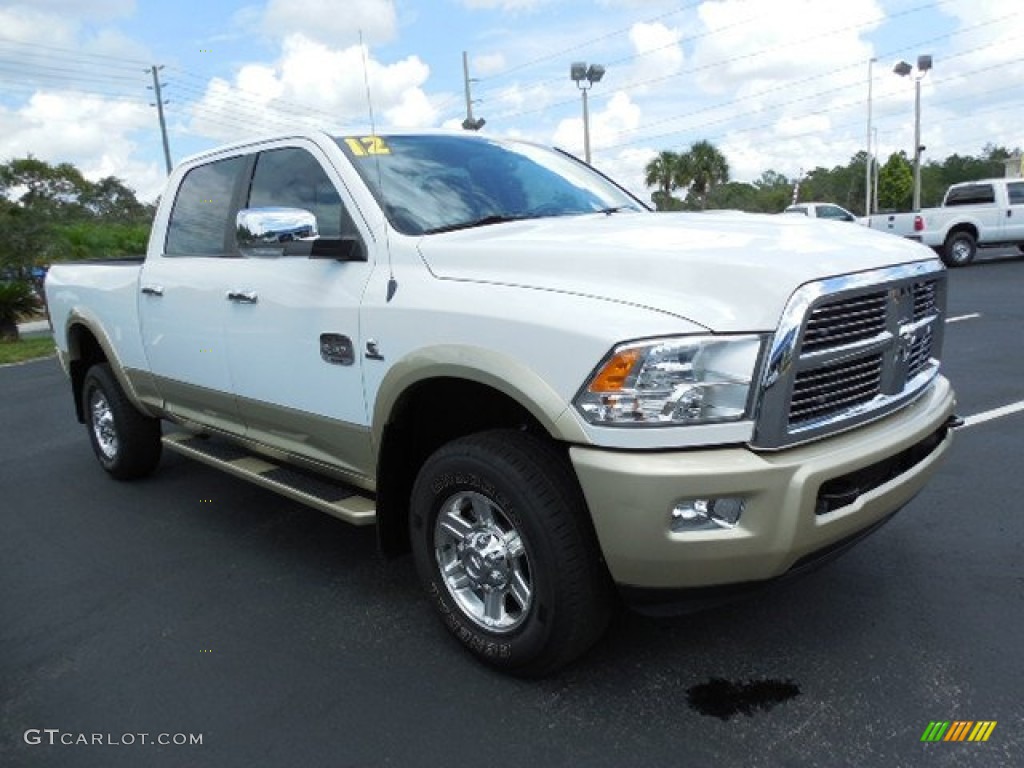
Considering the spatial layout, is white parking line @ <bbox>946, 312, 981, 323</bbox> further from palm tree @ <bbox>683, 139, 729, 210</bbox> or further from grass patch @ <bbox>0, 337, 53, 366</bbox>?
palm tree @ <bbox>683, 139, 729, 210</bbox>

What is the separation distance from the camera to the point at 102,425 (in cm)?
574

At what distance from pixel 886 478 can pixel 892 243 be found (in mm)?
855

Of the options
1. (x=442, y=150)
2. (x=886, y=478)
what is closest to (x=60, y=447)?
(x=442, y=150)

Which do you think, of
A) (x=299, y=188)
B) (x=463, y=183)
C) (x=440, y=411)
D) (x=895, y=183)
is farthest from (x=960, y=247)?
(x=895, y=183)

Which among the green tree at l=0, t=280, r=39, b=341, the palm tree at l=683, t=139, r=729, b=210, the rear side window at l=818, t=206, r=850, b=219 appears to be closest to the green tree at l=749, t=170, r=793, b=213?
the palm tree at l=683, t=139, r=729, b=210

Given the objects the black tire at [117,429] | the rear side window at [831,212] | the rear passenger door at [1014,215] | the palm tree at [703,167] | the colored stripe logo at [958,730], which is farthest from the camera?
the palm tree at [703,167]

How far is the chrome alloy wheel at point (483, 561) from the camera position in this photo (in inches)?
112

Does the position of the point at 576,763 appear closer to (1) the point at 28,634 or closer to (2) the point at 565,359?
(2) the point at 565,359

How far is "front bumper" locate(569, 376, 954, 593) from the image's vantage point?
2.35 metres

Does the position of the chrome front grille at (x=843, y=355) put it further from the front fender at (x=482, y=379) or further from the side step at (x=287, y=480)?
the side step at (x=287, y=480)

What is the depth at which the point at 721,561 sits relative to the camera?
242 centimetres

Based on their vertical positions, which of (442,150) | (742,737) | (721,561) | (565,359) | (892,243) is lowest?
(742,737)

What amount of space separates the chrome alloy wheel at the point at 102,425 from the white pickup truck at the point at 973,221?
18.1 meters
